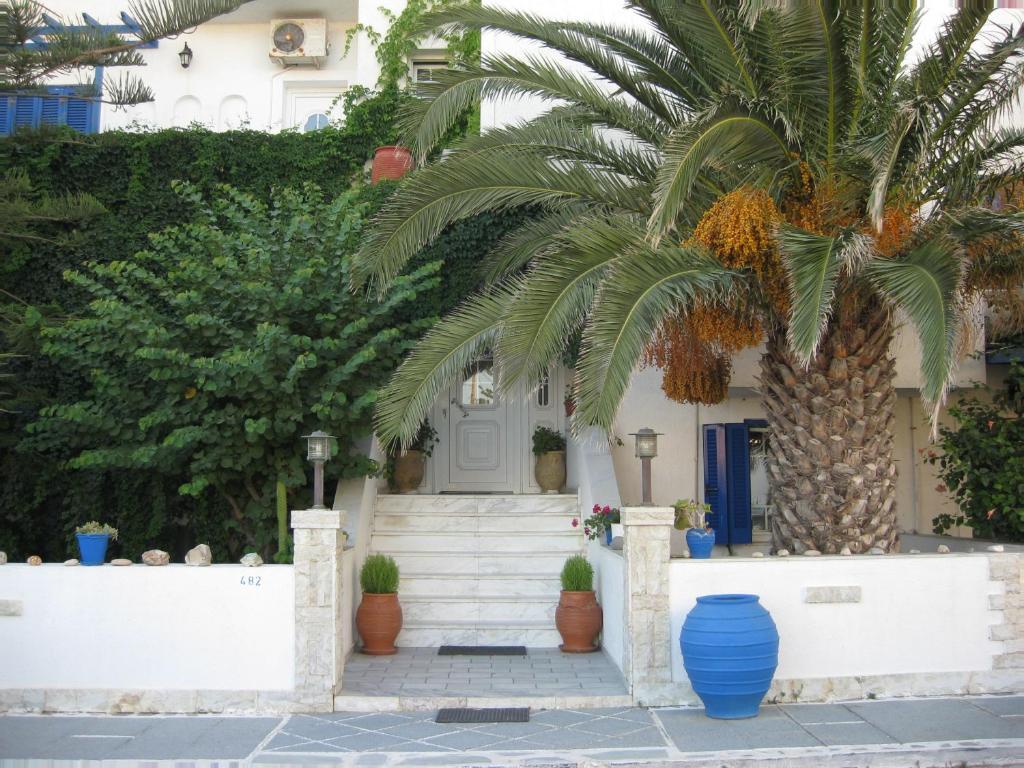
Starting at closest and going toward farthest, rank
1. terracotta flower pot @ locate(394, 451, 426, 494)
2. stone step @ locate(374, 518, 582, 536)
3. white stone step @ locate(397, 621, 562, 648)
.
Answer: white stone step @ locate(397, 621, 562, 648)
stone step @ locate(374, 518, 582, 536)
terracotta flower pot @ locate(394, 451, 426, 494)

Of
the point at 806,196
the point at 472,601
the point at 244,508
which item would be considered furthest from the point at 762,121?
the point at 244,508

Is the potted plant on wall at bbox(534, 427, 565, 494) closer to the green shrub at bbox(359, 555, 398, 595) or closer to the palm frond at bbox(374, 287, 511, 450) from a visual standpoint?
the green shrub at bbox(359, 555, 398, 595)

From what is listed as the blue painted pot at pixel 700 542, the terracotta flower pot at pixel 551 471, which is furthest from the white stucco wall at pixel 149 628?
the terracotta flower pot at pixel 551 471

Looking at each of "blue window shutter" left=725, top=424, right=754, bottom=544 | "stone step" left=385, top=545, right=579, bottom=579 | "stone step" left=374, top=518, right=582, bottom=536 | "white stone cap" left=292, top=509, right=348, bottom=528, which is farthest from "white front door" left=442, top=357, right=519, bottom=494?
"white stone cap" left=292, top=509, right=348, bottom=528

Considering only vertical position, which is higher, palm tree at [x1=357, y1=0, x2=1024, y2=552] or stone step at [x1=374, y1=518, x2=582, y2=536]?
palm tree at [x1=357, y1=0, x2=1024, y2=552]

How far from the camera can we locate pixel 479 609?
10.1 m

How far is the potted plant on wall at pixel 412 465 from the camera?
1218 centimetres

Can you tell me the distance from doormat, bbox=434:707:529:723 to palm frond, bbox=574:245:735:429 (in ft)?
7.86

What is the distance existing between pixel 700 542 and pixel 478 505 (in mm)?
3426

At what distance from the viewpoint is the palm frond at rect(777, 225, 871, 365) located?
7113 mm

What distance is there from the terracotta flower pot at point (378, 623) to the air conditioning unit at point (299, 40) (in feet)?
32.4

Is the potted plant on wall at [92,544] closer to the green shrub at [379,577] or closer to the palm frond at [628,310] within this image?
A: the green shrub at [379,577]

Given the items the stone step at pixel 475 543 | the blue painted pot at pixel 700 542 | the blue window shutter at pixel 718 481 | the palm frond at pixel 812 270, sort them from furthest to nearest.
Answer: the blue window shutter at pixel 718 481 → the stone step at pixel 475 543 → the blue painted pot at pixel 700 542 → the palm frond at pixel 812 270

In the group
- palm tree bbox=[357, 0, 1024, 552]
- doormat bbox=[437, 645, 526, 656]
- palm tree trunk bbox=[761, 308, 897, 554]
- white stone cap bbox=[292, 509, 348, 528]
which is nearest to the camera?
palm tree bbox=[357, 0, 1024, 552]
